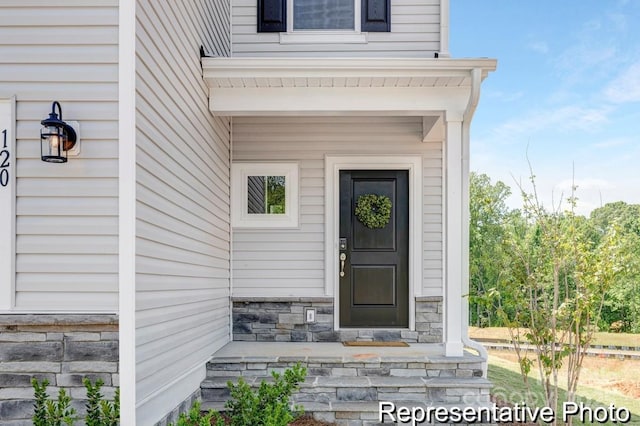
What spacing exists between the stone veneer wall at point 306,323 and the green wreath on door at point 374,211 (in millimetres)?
884

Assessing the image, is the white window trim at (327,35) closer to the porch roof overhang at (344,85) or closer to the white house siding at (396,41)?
the white house siding at (396,41)

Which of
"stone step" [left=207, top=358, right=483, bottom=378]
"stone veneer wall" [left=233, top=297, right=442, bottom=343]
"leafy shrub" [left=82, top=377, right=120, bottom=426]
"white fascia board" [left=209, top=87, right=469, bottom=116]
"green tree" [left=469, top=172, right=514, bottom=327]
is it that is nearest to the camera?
"leafy shrub" [left=82, top=377, right=120, bottom=426]

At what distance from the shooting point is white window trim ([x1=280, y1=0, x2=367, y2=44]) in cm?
478

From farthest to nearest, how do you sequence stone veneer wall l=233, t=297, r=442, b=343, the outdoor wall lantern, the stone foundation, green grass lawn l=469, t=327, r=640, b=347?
1. green grass lawn l=469, t=327, r=640, b=347
2. stone veneer wall l=233, t=297, r=442, b=343
3. the stone foundation
4. the outdoor wall lantern

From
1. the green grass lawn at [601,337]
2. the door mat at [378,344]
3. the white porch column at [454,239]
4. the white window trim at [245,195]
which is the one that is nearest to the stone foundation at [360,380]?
the white porch column at [454,239]

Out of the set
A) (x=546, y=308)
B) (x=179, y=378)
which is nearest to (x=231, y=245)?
(x=179, y=378)

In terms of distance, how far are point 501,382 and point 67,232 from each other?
4.44m

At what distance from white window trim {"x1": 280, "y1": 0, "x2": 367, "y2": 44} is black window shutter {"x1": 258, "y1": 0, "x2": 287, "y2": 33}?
66 millimetres

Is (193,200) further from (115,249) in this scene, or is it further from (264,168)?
(264,168)

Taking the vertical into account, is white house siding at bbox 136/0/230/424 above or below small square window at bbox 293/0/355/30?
below

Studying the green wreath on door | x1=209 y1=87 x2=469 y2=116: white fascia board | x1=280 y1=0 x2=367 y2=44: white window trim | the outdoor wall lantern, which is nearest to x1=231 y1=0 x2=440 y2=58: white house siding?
x1=280 y1=0 x2=367 y2=44: white window trim

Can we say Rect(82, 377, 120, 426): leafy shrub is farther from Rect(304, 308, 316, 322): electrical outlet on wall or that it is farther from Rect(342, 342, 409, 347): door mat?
Rect(342, 342, 409, 347): door mat

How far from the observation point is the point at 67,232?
2.66 metres

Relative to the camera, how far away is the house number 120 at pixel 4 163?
265 cm
